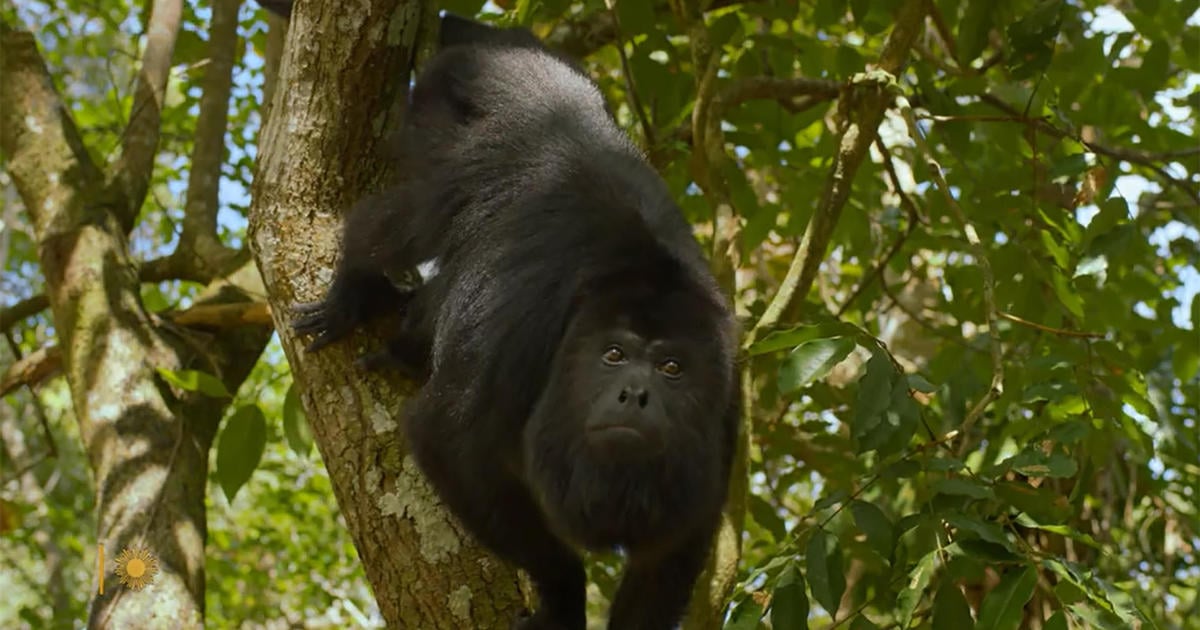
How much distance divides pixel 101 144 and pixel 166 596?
375 cm

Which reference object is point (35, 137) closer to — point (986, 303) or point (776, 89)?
point (776, 89)

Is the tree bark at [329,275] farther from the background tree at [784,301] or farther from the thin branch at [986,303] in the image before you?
the thin branch at [986,303]

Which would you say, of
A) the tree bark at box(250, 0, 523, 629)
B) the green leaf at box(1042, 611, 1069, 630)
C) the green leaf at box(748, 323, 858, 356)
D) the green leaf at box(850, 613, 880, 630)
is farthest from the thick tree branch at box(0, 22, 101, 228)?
the green leaf at box(1042, 611, 1069, 630)

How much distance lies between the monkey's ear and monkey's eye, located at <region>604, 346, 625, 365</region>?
1.32 metres

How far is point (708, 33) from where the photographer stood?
13.1ft

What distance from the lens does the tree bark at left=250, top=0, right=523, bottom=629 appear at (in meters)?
2.87

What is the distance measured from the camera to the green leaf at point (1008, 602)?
2.46 metres

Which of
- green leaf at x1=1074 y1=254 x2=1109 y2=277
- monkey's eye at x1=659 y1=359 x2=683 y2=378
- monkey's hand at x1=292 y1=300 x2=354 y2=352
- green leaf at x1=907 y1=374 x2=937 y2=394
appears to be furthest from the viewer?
green leaf at x1=1074 y1=254 x2=1109 y2=277

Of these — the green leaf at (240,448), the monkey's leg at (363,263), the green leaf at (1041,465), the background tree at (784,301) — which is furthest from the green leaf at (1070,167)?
the green leaf at (240,448)

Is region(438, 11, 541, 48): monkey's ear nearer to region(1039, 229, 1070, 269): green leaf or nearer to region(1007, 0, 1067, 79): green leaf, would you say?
region(1007, 0, 1067, 79): green leaf

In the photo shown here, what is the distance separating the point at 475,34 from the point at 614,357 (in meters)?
1.43

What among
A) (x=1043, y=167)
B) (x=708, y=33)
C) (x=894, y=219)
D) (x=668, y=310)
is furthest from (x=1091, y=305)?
(x=668, y=310)

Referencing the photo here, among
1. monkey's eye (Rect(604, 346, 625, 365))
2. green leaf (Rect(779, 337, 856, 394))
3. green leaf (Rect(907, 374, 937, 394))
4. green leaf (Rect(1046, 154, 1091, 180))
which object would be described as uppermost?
green leaf (Rect(1046, 154, 1091, 180))

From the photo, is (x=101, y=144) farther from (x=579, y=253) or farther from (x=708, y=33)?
(x=579, y=253)
